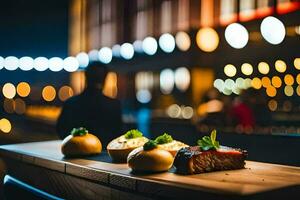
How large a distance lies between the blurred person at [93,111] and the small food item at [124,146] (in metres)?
2.29

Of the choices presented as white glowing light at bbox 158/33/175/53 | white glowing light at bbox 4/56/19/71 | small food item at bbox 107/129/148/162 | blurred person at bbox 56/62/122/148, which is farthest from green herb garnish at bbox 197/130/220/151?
white glowing light at bbox 4/56/19/71

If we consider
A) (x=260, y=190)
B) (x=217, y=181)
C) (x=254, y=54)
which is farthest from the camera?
(x=254, y=54)

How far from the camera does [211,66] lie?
947 inches

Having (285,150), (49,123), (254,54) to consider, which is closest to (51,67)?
(49,123)

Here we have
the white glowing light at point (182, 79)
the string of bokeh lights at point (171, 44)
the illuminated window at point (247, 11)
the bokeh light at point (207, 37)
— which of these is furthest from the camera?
the white glowing light at point (182, 79)

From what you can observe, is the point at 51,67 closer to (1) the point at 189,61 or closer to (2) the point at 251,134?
(1) the point at 189,61

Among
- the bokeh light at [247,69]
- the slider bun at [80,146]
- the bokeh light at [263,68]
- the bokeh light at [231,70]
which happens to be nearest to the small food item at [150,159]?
the slider bun at [80,146]

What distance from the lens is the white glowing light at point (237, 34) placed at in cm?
1174

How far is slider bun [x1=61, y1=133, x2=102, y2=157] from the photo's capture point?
156 inches

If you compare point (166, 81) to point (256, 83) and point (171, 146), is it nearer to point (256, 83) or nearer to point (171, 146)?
point (256, 83)

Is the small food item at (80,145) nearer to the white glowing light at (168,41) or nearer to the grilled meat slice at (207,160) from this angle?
the grilled meat slice at (207,160)

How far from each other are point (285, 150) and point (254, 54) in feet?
34.1

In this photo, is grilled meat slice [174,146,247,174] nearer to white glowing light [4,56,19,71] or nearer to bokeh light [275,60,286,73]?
bokeh light [275,60,286,73]

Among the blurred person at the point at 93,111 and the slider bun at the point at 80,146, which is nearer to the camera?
the slider bun at the point at 80,146
